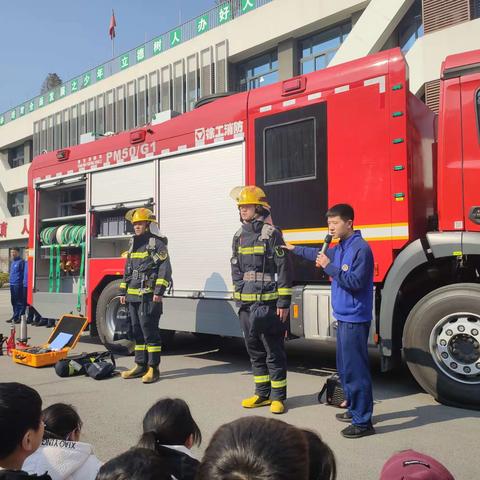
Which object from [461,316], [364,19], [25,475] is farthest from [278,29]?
[25,475]

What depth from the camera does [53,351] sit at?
6.88 meters

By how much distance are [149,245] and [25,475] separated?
4683mm

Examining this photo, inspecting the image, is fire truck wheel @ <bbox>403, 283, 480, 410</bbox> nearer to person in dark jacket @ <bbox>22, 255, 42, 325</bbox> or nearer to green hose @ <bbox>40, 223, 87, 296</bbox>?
green hose @ <bbox>40, 223, 87, 296</bbox>

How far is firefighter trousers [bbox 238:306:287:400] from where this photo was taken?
183 inches

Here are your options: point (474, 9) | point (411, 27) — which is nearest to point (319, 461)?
point (474, 9)

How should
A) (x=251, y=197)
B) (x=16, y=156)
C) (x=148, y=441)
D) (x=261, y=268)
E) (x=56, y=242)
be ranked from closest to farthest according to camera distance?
1. (x=148, y=441)
2. (x=261, y=268)
3. (x=251, y=197)
4. (x=56, y=242)
5. (x=16, y=156)

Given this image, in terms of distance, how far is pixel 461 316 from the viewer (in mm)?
4441

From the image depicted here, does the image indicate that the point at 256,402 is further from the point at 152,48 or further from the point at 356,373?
the point at 152,48

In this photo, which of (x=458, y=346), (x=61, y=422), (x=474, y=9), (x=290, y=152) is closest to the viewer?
(x=61, y=422)

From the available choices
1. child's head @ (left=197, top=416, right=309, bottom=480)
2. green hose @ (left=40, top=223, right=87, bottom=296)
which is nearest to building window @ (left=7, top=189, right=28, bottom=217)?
green hose @ (left=40, top=223, right=87, bottom=296)

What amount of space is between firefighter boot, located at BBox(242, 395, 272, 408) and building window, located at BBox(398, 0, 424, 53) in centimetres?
1413

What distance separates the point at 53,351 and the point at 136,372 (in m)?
1.58

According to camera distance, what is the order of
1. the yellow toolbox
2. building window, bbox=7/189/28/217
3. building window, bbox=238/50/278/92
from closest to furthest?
the yellow toolbox, building window, bbox=238/50/278/92, building window, bbox=7/189/28/217

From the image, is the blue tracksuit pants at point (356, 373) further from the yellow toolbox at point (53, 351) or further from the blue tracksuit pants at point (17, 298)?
the blue tracksuit pants at point (17, 298)
